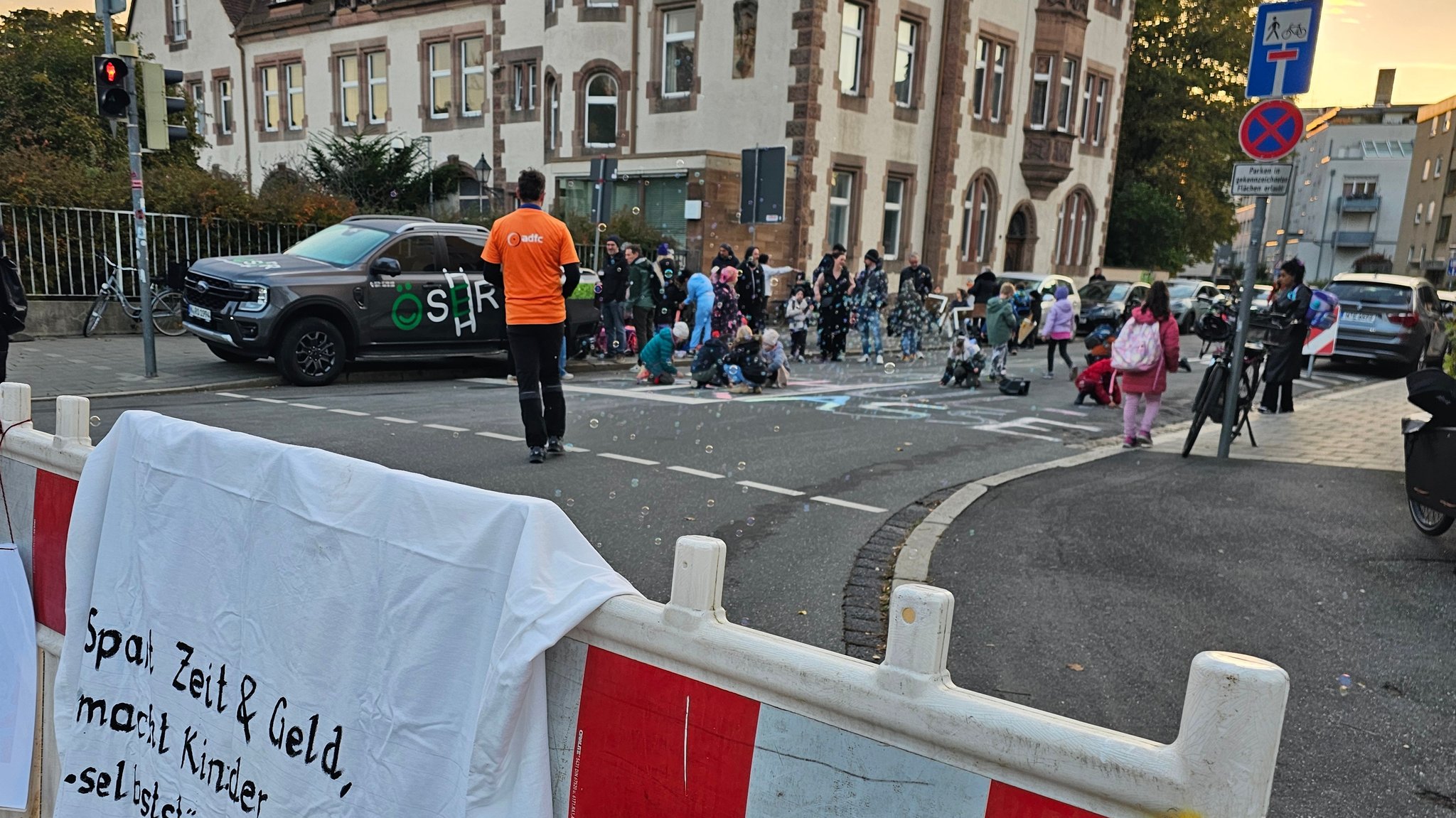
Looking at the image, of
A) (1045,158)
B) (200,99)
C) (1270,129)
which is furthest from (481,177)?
(1270,129)

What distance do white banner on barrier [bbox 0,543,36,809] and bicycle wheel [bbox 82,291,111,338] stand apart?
14.1 metres

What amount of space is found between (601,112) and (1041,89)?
14183 millimetres

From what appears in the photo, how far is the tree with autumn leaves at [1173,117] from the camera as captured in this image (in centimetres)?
3988

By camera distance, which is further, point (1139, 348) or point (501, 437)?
point (1139, 348)

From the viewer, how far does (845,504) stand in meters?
Answer: 7.00

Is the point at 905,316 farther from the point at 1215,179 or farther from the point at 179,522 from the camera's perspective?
the point at 1215,179

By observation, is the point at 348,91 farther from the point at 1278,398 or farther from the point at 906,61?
the point at 1278,398

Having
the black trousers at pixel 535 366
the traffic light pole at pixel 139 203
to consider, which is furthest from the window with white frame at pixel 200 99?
the black trousers at pixel 535 366

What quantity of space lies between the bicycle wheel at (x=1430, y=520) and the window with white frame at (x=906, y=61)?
74.5ft

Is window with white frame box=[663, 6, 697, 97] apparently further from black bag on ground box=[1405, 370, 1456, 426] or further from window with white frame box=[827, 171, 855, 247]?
black bag on ground box=[1405, 370, 1456, 426]

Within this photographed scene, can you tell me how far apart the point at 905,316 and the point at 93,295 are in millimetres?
13692

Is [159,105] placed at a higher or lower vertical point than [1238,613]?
higher

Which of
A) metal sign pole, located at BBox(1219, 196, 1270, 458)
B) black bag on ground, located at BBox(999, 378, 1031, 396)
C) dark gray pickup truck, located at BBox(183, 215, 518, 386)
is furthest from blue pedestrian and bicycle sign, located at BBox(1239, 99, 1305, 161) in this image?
dark gray pickup truck, located at BBox(183, 215, 518, 386)

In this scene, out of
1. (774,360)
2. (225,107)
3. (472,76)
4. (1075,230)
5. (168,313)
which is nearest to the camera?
(774,360)
